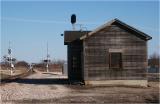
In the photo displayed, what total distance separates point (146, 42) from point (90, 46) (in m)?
4.26

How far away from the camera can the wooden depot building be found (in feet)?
103

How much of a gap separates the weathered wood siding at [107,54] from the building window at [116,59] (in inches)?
8.8

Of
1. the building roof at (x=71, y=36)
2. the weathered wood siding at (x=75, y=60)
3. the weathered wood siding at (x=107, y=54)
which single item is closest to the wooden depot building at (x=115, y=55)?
the weathered wood siding at (x=107, y=54)

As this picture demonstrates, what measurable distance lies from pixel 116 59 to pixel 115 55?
12.3 inches

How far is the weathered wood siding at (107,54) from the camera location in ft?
103

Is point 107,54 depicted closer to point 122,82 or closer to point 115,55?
point 115,55

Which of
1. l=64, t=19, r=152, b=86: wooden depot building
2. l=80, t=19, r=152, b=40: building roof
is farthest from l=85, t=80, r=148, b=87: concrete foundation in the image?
l=80, t=19, r=152, b=40: building roof

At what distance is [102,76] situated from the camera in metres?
31.4

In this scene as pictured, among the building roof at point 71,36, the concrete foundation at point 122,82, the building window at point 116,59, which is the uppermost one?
the building roof at point 71,36

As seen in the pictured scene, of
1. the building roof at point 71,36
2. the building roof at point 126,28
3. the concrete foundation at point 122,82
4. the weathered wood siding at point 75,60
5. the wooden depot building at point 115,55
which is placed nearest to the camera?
the concrete foundation at point 122,82

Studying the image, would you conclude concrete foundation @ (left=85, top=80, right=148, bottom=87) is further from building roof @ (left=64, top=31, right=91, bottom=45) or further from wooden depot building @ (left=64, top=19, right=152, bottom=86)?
building roof @ (left=64, top=31, right=91, bottom=45)

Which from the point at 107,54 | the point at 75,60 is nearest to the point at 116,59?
the point at 107,54

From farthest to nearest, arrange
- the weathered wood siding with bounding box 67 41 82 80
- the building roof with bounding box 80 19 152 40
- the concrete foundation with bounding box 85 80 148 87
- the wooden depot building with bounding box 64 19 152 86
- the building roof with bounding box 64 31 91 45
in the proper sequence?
1. the building roof with bounding box 64 31 91 45
2. the weathered wood siding with bounding box 67 41 82 80
3. the building roof with bounding box 80 19 152 40
4. the wooden depot building with bounding box 64 19 152 86
5. the concrete foundation with bounding box 85 80 148 87

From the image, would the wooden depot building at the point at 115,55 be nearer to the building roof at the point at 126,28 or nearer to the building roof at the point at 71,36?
the building roof at the point at 126,28
